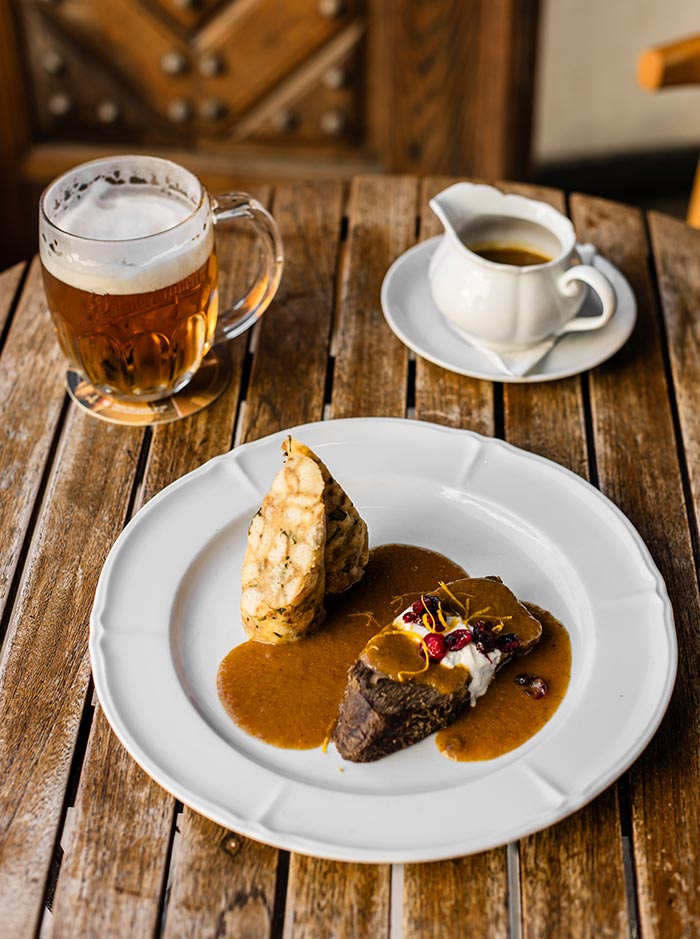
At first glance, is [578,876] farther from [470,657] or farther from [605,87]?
[605,87]

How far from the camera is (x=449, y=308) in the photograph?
5.06 ft

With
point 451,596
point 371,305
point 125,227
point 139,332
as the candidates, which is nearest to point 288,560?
point 451,596

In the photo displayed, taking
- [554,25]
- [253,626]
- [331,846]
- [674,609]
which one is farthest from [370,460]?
[554,25]

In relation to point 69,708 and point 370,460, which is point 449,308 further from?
point 69,708

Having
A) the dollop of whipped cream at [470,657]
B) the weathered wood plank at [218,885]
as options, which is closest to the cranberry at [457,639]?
the dollop of whipped cream at [470,657]

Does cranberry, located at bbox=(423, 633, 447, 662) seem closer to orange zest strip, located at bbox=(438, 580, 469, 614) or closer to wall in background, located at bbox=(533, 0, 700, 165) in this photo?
orange zest strip, located at bbox=(438, 580, 469, 614)

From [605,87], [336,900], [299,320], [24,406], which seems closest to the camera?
[336,900]

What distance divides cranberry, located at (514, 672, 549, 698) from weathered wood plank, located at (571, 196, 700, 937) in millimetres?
119

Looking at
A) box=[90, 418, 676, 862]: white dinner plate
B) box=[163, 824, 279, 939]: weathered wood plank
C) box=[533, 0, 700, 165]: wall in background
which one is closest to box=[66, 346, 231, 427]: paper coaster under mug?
box=[90, 418, 676, 862]: white dinner plate

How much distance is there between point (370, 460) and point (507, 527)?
201 mm

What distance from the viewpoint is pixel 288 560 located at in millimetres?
1153

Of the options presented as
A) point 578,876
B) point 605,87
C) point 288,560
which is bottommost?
point 605,87

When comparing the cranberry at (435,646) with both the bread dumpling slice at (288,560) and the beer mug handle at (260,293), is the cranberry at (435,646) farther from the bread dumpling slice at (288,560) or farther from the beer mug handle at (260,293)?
the beer mug handle at (260,293)

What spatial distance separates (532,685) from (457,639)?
100 millimetres
